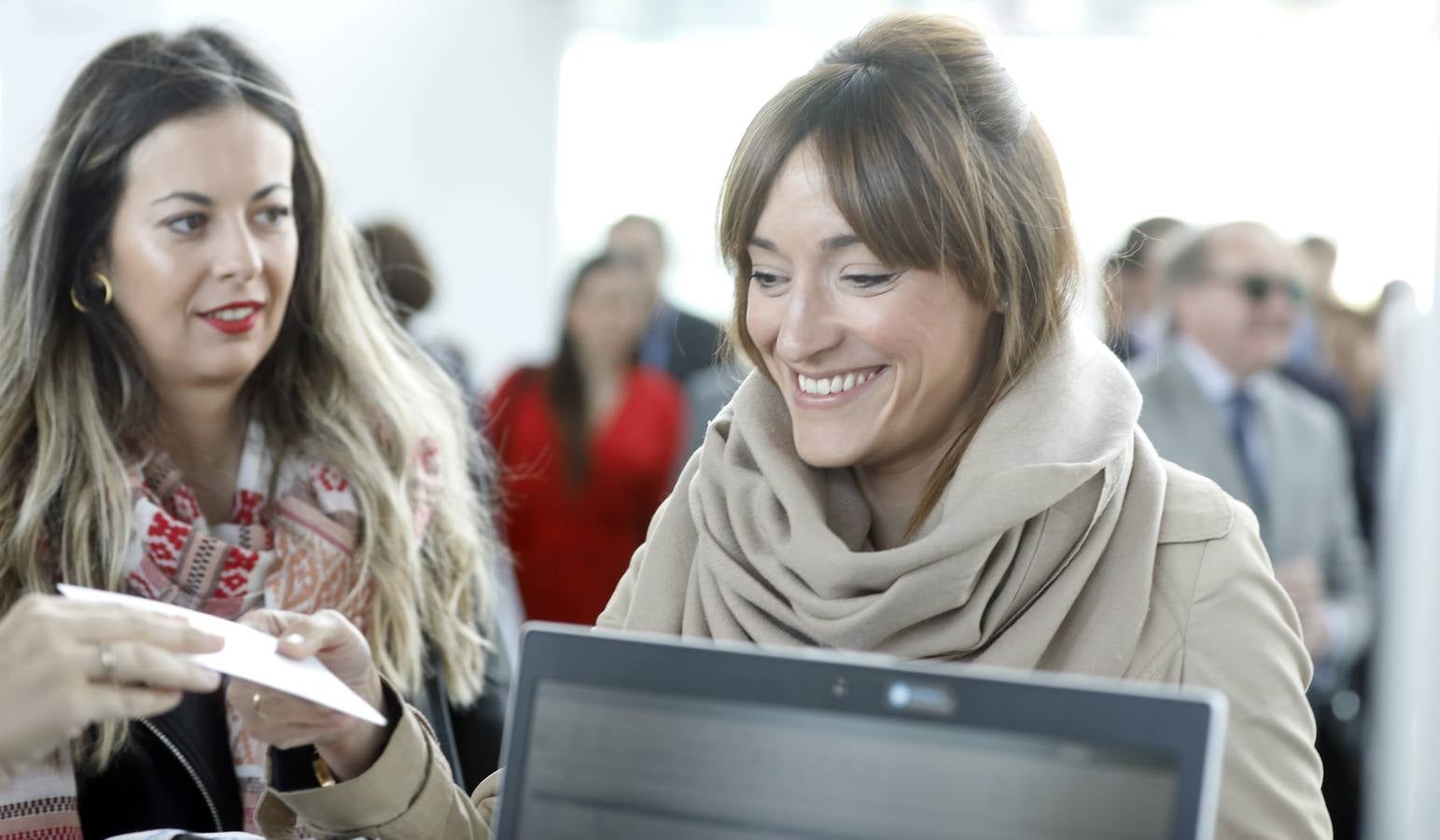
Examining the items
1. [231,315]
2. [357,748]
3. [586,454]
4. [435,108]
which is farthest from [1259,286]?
[435,108]

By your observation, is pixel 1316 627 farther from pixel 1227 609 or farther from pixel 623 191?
pixel 623 191

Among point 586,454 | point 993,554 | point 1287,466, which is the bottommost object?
point 586,454

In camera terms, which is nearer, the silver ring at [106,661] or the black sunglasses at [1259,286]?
the silver ring at [106,661]

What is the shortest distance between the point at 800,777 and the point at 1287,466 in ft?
9.37

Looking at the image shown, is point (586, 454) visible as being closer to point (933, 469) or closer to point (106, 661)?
point (933, 469)

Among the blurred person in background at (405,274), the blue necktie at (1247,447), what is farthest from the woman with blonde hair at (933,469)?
the blue necktie at (1247,447)

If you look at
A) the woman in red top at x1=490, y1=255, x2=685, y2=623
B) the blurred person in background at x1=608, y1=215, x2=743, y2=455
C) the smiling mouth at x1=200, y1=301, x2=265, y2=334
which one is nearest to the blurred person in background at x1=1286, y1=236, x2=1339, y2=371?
the blurred person in background at x1=608, y1=215, x2=743, y2=455

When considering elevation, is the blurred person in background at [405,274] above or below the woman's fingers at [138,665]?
above

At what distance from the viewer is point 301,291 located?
88.7 inches

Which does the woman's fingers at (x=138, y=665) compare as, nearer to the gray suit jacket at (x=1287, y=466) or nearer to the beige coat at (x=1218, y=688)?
the beige coat at (x=1218, y=688)

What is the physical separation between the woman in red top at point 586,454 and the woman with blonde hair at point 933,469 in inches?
100

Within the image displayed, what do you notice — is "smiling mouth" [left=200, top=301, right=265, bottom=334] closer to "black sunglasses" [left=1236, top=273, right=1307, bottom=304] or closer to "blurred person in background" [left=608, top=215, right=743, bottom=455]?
"black sunglasses" [left=1236, top=273, right=1307, bottom=304]

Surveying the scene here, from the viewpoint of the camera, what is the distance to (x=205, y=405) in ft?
7.06

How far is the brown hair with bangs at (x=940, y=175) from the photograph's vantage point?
1.41m
